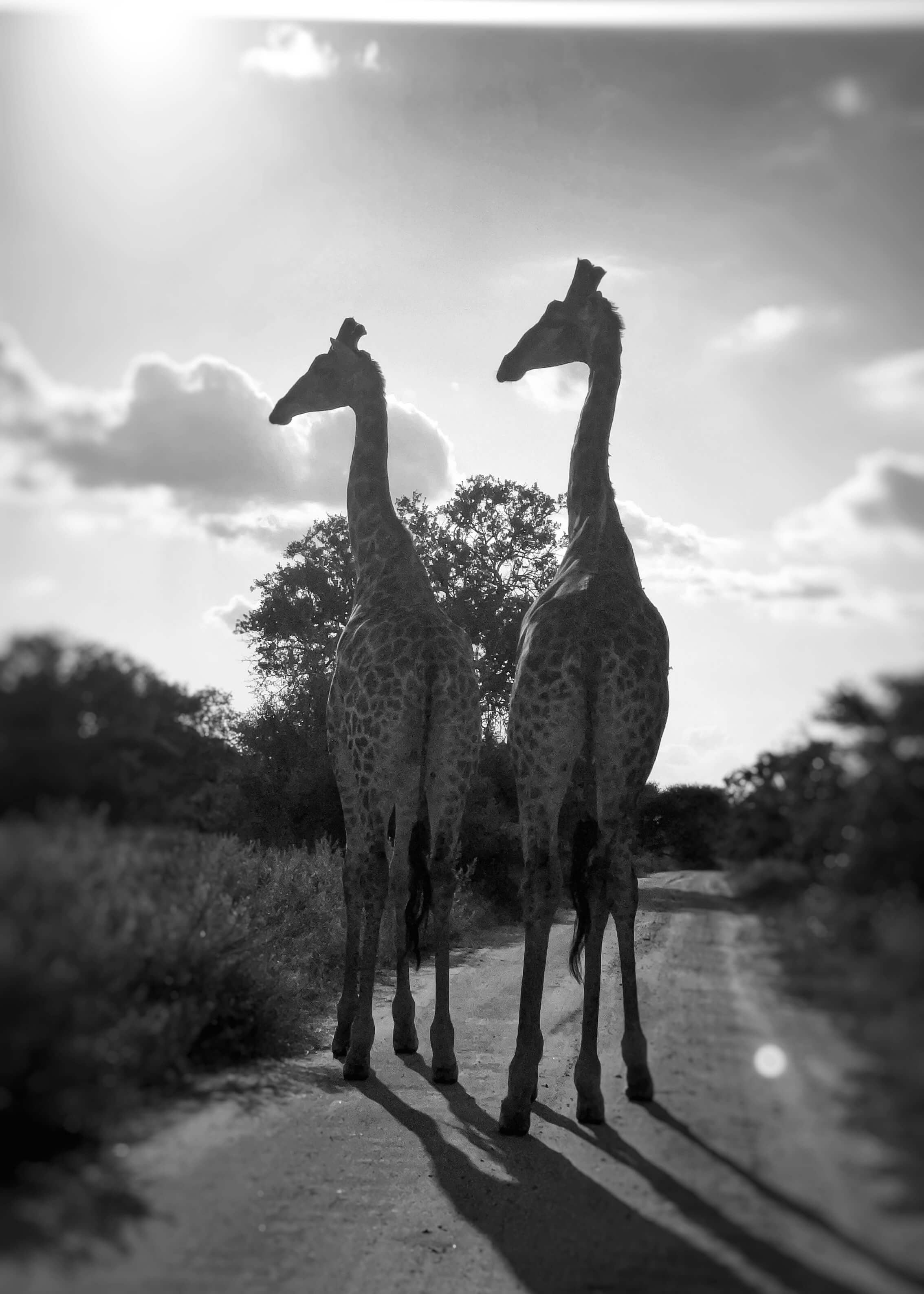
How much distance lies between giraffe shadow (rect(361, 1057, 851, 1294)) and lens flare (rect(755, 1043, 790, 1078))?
238mm

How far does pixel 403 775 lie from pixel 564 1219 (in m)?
3.27

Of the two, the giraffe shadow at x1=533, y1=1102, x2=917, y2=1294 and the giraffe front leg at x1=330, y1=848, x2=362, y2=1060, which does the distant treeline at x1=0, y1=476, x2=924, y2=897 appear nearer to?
the giraffe shadow at x1=533, y1=1102, x2=917, y2=1294

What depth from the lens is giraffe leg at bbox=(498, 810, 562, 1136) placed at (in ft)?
15.0

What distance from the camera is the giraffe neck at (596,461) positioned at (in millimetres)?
5652

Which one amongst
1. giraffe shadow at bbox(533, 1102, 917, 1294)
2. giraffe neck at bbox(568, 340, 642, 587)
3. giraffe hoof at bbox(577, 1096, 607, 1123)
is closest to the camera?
giraffe shadow at bbox(533, 1102, 917, 1294)

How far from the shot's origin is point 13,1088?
1.38 meters

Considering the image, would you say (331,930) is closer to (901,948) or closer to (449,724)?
(449,724)

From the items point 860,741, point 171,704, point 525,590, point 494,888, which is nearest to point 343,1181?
point 171,704

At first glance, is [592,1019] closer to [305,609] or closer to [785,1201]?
[785,1201]

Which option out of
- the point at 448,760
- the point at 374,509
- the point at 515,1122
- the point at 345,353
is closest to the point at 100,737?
the point at 515,1122

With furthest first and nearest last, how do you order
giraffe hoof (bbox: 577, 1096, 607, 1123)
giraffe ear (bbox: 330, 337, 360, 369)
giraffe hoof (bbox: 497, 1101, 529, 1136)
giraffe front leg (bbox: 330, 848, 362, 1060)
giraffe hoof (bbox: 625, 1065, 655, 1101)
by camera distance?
Answer: 1. giraffe ear (bbox: 330, 337, 360, 369)
2. giraffe front leg (bbox: 330, 848, 362, 1060)
3. giraffe hoof (bbox: 497, 1101, 529, 1136)
4. giraffe hoof (bbox: 577, 1096, 607, 1123)
5. giraffe hoof (bbox: 625, 1065, 655, 1101)

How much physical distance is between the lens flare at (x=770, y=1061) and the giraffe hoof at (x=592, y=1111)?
3.62 ft

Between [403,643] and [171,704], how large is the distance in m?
4.42

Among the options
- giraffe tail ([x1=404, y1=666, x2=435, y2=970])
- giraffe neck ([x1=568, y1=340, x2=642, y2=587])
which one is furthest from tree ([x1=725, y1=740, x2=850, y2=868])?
giraffe tail ([x1=404, y1=666, x2=435, y2=970])
